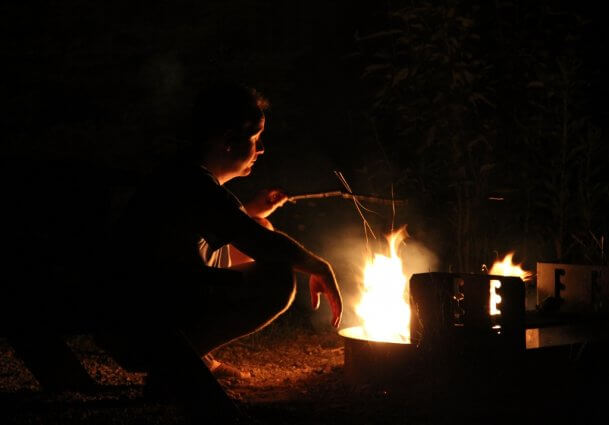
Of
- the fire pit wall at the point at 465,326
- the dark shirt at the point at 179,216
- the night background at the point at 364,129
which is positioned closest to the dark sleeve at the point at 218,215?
the dark shirt at the point at 179,216

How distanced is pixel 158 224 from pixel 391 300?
1883mm

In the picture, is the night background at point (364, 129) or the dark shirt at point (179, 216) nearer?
the dark shirt at point (179, 216)

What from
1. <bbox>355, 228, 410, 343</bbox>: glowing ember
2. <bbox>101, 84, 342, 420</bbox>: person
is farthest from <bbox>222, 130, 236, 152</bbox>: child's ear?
<bbox>355, 228, 410, 343</bbox>: glowing ember

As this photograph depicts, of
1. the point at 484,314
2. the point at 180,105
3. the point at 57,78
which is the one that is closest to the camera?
the point at 484,314

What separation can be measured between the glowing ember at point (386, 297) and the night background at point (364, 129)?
707 mm

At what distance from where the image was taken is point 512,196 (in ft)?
20.2

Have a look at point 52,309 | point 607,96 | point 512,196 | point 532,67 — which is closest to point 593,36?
point 607,96

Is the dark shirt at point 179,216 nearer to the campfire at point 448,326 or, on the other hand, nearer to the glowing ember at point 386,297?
the campfire at point 448,326

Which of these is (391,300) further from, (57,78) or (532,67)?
(57,78)

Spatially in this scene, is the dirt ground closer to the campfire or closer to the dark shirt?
the campfire

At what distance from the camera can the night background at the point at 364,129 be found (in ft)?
10.1

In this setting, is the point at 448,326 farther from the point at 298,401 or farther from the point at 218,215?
the point at 218,215

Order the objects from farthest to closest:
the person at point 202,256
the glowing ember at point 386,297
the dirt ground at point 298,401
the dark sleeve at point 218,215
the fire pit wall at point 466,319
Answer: the glowing ember at point 386,297 → the fire pit wall at point 466,319 → the dirt ground at point 298,401 → the dark sleeve at point 218,215 → the person at point 202,256

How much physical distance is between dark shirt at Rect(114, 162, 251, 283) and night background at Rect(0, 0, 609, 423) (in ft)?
0.43
